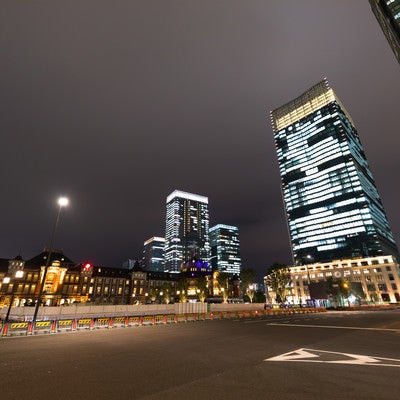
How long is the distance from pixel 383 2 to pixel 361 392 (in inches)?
4396

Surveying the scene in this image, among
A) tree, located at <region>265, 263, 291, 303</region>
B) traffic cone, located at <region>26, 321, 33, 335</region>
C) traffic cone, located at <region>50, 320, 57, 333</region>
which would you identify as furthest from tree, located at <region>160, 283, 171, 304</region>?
traffic cone, located at <region>26, 321, 33, 335</region>

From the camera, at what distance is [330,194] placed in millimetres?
162125

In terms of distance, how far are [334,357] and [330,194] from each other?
172m

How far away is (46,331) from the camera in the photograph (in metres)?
20.8

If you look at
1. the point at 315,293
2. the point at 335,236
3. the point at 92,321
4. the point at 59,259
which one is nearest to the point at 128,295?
the point at 59,259

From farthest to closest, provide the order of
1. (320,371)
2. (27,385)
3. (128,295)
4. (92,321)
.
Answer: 1. (128,295)
2. (92,321)
3. (320,371)
4. (27,385)

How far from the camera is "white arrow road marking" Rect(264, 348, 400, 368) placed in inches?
356

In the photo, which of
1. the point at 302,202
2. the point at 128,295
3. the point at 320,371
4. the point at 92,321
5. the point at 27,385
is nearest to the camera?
the point at 27,385

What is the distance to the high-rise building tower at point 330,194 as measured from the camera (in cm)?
14638

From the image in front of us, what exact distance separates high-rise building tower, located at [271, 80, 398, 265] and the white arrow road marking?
153 metres

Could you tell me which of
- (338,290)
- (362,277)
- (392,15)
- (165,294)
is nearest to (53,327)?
(338,290)

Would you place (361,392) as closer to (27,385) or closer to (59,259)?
(27,385)

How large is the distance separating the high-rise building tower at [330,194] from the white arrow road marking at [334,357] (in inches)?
6032

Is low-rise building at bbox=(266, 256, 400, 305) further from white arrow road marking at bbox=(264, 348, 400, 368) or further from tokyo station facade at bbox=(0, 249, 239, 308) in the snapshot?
white arrow road marking at bbox=(264, 348, 400, 368)
